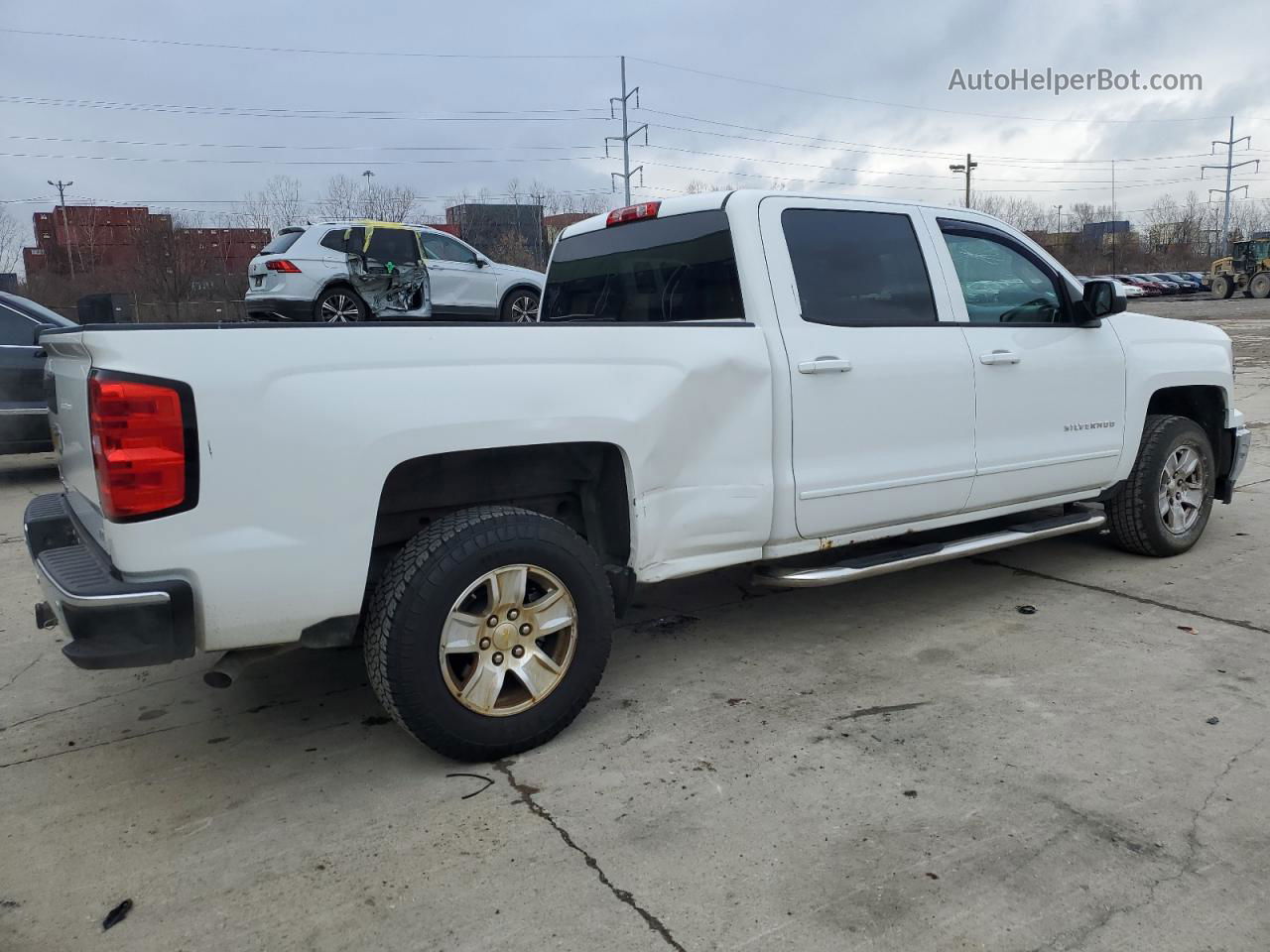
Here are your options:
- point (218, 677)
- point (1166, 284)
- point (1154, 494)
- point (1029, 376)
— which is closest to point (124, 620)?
point (218, 677)

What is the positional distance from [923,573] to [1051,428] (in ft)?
3.68

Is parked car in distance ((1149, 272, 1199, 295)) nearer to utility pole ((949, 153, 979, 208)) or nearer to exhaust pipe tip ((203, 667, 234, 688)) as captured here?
utility pole ((949, 153, 979, 208))

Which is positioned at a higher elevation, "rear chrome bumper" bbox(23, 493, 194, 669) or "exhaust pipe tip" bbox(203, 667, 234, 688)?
"rear chrome bumper" bbox(23, 493, 194, 669)

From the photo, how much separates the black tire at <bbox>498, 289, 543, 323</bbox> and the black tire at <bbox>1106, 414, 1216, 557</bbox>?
8.16 meters

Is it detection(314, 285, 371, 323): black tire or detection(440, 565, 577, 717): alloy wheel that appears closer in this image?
detection(440, 565, 577, 717): alloy wheel

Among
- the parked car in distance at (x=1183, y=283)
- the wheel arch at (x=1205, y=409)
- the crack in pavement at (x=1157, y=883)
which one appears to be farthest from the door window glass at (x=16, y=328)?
the parked car in distance at (x=1183, y=283)

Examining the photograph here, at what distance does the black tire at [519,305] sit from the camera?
12.1 meters

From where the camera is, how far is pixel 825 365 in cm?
370

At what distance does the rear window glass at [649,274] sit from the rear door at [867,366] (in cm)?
21

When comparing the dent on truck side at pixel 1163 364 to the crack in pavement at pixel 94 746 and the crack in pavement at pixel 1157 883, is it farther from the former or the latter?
the crack in pavement at pixel 94 746

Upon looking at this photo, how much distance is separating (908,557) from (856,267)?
125cm

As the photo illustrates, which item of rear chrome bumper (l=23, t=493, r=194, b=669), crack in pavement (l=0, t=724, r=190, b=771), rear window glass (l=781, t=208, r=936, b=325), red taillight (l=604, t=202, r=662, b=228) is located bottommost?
crack in pavement (l=0, t=724, r=190, b=771)

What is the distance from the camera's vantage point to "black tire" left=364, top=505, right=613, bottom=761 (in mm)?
2863

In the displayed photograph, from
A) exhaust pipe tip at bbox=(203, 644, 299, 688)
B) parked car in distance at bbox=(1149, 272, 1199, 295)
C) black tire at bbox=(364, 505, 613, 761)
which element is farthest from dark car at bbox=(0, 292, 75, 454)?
parked car in distance at bbox=(1149, 272, 1199, 295)
